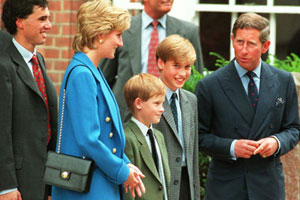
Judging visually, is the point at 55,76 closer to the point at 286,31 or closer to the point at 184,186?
the point at 286,31

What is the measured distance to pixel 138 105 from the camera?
15.0 feet

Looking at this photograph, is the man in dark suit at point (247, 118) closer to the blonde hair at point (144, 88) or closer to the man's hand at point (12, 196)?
the blonde hair at point (144, 88)

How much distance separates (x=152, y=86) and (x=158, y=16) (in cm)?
196

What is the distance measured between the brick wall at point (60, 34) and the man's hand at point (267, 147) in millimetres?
3031

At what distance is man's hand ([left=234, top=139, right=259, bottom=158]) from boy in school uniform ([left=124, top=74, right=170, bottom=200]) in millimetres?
494

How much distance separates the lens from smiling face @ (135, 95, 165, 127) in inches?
179

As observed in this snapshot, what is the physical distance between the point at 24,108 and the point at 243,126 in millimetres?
1477

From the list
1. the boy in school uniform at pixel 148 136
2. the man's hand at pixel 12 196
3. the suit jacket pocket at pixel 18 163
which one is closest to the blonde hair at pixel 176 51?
the boy in school uniform at pixel 148 136

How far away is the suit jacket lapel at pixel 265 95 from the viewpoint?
4914 millimetres

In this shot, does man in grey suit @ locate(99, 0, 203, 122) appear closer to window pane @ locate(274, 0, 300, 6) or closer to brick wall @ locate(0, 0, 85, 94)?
brick wall @ locate(0, 0, 85, 94)

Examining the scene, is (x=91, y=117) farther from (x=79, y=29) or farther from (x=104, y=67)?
(x=104, y=67)

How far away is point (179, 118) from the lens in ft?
16.1

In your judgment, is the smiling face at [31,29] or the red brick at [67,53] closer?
the smiling face at [31,29]

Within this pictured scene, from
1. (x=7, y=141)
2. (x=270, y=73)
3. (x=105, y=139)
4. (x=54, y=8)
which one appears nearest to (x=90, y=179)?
(x=105, y=139)
